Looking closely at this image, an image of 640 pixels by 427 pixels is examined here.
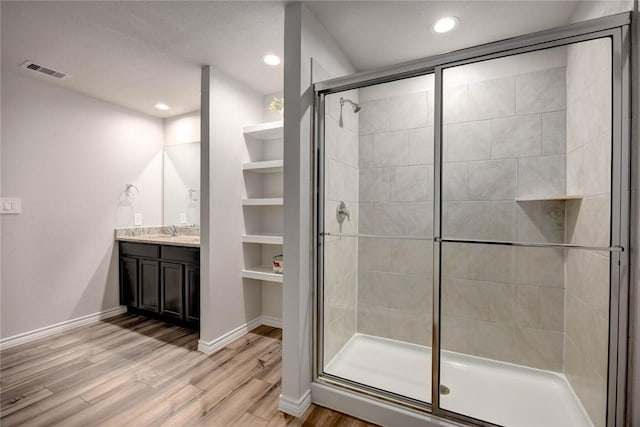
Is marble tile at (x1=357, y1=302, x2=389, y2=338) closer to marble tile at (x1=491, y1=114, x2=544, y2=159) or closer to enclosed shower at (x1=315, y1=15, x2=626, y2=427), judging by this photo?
enclosed shower at (x1=315, y1=15, x2=626, y2=427)

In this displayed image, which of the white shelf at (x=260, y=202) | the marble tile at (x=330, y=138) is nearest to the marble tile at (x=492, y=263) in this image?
the marble tile at (x=330, y=138)

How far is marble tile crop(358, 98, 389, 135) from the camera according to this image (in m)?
2.12

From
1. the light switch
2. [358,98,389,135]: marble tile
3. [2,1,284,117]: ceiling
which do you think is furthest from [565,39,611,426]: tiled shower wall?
the light switch

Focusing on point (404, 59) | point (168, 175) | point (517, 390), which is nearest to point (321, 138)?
point (404, 59)

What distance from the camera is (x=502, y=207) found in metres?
1.95

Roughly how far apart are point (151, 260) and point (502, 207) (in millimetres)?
3194

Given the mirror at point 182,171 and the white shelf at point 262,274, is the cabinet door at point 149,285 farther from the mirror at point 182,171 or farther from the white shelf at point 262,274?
the white shelf at point 262,274

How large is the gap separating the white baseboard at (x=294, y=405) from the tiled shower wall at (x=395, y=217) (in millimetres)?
744

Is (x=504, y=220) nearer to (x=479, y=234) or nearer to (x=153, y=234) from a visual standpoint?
(x=479, y=234)

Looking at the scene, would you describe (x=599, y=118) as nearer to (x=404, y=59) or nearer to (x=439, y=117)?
(x=439, y=117)

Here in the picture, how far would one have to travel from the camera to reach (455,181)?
1.87 metres

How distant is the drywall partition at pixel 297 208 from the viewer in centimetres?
175

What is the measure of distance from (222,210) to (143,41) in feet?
4.49

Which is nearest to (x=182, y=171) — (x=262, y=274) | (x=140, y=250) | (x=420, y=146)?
(x=140, y=250)
